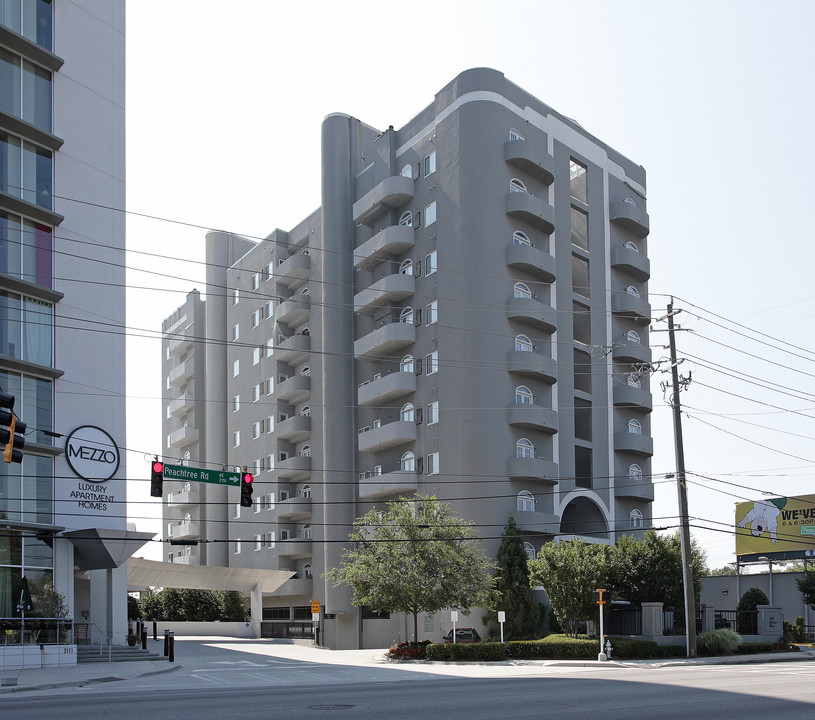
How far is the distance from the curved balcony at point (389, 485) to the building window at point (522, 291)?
43.4 feet

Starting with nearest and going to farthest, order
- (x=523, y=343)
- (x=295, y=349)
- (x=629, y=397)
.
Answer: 1. (x=523, y=343)
2. (x=629, y=397)
3. (x=295, y=349)

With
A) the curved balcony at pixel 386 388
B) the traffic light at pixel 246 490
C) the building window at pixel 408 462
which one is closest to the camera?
the traffic light at pixel 246 490

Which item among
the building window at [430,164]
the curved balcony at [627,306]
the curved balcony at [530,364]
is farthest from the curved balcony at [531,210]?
the curved balcony at [627,306]

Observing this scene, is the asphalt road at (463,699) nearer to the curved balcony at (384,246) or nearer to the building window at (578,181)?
the curved balcony at (384,246)

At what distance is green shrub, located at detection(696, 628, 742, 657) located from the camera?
4191 cm

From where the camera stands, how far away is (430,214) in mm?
61969

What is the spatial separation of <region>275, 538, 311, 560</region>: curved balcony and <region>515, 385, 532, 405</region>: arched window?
21.2m

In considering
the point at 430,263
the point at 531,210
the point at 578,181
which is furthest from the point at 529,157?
the point at 578,181

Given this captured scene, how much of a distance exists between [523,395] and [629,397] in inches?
458

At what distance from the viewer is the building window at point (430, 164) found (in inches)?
2453

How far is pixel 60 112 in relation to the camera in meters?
43.4

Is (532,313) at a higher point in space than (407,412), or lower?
higher

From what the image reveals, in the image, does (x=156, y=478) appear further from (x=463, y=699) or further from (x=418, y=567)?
(x=418, y=567)

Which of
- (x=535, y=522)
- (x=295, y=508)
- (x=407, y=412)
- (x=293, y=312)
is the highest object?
(x=293, y=312)
